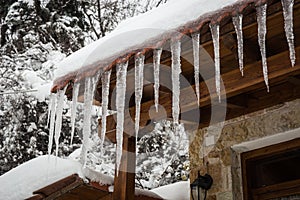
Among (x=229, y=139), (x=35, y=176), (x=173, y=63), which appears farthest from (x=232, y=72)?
(x=35, y=176)

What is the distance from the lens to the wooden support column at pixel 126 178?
3.25 m

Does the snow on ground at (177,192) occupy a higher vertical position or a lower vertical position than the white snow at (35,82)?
lower

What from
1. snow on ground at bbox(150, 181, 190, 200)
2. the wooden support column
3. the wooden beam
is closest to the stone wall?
snow on ground at bbox(150, 181, 190, 200)

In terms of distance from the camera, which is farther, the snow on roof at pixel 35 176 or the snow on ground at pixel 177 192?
the snow on ground at pixel 177 192

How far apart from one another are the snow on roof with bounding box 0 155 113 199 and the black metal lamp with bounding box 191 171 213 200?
71 centimetres

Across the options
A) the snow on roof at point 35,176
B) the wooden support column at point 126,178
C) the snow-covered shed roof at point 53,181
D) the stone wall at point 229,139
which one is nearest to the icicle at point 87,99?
the wooden support column at point 126,178

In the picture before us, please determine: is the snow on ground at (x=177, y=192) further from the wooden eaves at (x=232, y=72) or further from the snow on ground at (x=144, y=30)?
the snow on ground at (x=144, y=30)

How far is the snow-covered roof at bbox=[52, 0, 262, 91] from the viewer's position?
236cm

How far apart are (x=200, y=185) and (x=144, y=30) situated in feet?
5.69

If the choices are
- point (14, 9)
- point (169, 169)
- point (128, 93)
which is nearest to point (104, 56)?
point (128, 93)

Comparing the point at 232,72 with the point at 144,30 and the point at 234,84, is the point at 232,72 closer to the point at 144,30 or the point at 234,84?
the point at 234,84

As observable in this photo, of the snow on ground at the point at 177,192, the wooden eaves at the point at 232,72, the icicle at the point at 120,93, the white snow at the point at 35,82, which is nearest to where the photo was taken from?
the wooden eaves at the point at 232,72

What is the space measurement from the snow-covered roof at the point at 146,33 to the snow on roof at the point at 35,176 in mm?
1046

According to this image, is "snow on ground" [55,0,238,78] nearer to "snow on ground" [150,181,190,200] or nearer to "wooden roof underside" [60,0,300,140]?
"wooden roof underside" [60,0,300,140]
